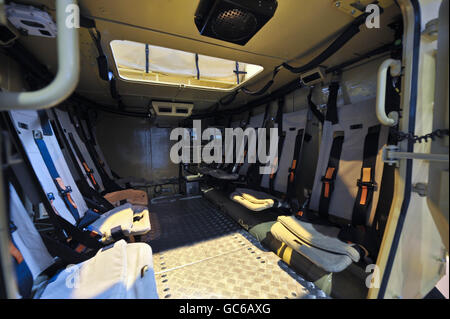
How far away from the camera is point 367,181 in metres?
1.73

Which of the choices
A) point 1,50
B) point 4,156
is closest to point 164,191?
point 1,50

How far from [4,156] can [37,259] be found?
101 cm

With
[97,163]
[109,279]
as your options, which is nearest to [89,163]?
[97,163]

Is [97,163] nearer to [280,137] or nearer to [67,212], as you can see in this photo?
[67,212]

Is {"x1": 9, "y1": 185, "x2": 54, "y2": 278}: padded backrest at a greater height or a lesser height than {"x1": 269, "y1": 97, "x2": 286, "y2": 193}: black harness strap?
lesser

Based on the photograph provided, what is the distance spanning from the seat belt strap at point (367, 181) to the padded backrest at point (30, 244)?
8.59 feet

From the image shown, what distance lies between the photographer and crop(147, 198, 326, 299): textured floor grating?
4.30 feet

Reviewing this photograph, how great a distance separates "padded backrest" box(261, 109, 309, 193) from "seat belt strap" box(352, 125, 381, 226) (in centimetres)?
89

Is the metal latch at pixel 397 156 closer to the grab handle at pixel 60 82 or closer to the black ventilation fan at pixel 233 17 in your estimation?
the black ventilation fan at pixel 233 17

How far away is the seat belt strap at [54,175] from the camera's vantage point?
167 cm

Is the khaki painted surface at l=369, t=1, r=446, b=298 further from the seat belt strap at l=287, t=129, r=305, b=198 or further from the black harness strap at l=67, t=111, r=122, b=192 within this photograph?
the black harness strap at l=67, t=111, r=122, b=192

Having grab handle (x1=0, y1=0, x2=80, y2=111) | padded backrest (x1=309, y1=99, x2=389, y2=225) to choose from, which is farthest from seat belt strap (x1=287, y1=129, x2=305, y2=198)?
grab handle (x1=0, y1=0, x2=80, y2=111)

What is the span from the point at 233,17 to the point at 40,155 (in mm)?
2135

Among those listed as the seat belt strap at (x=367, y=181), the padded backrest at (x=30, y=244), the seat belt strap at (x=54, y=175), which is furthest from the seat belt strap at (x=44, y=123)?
the seat belt strap at (x=367, y=181)
